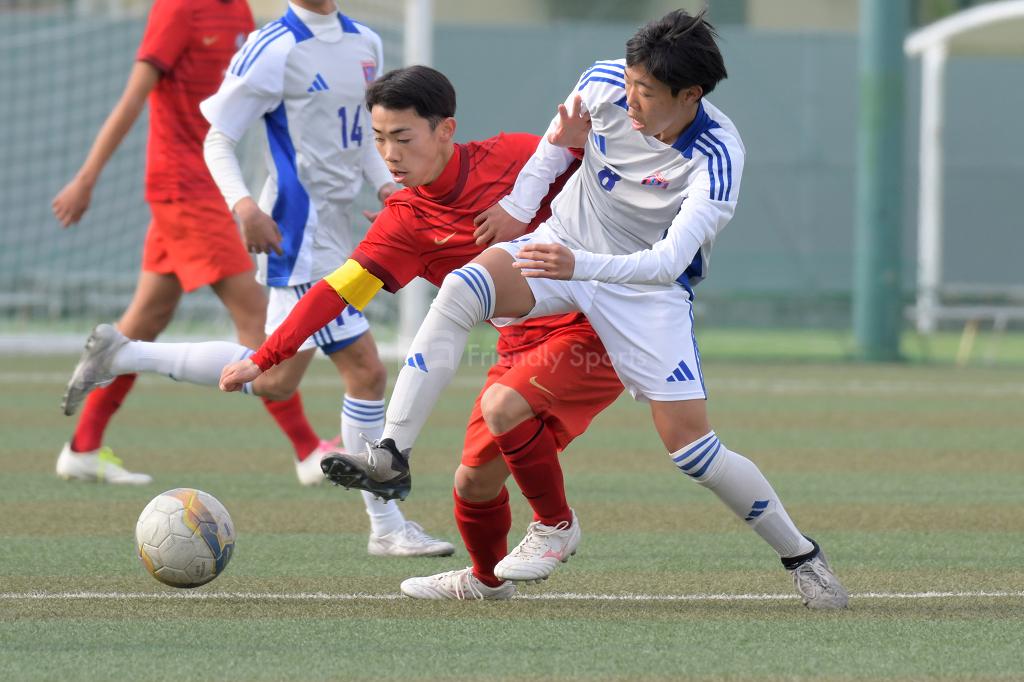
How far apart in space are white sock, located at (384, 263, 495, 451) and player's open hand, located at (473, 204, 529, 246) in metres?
0.26

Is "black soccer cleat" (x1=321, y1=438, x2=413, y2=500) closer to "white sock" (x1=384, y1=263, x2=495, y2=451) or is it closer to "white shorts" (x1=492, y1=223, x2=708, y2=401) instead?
"white sock" (x1=384, y1=263, x2=495, y2=451)

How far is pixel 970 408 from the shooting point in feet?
37.0

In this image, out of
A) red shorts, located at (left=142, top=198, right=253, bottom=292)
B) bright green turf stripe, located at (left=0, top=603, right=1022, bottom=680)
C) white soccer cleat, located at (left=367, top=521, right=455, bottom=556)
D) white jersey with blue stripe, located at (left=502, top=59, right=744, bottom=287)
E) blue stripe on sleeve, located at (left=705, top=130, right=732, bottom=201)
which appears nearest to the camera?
bright green turf stripe, located at (left=0, top=603, right=1022, bottom=680)

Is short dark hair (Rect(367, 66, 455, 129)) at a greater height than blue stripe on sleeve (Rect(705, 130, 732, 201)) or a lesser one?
greater

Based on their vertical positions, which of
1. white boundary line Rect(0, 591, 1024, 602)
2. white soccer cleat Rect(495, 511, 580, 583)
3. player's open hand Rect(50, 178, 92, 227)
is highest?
player's open hand Rect(50, 178, 92, 227)

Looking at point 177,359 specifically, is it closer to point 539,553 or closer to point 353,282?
point 353,282

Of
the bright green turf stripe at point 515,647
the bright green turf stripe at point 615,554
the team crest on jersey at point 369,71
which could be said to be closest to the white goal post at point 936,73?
the bright green turf stripe at point 615,554

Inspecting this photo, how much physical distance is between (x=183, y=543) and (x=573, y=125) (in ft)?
5.40

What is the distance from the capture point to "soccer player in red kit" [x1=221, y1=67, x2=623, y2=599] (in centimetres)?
449

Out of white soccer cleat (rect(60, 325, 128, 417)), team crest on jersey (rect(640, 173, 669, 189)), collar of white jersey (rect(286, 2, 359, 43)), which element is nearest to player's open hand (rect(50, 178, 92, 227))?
white soccer cleat (rect(60, 325, 128, 417))

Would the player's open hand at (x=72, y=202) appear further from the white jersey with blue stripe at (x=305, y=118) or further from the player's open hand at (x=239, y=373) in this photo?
the player's open hand at (x=239, y=373)

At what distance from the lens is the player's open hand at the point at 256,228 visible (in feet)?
18.7

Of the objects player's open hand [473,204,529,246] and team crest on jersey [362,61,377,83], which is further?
team crest on jersey [362,61,377,83]

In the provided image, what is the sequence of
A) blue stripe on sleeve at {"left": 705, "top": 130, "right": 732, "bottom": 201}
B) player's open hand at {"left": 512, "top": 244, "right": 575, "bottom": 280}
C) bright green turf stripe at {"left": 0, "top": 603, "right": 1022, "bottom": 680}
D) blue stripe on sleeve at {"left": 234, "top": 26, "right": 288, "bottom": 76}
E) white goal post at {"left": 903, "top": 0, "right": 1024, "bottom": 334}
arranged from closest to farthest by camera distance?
bright green turf stripe at {"left": 0, "top": 603, "right": 1022, "bottom": 680} < player's open hand at {"left": 512, "top": 244, "right": 575, "bottom": 280} < blue stripe on sleeve at {"left": 705, "top": 130, "right": 732, "bottom": 201} < blue stripe on sleeve at {"left": 234, "top": 26, "right": 288, "bottom": 76} < white goal post at {"left": 903, "top": 0, "right": 1024, "bottom": 334}
